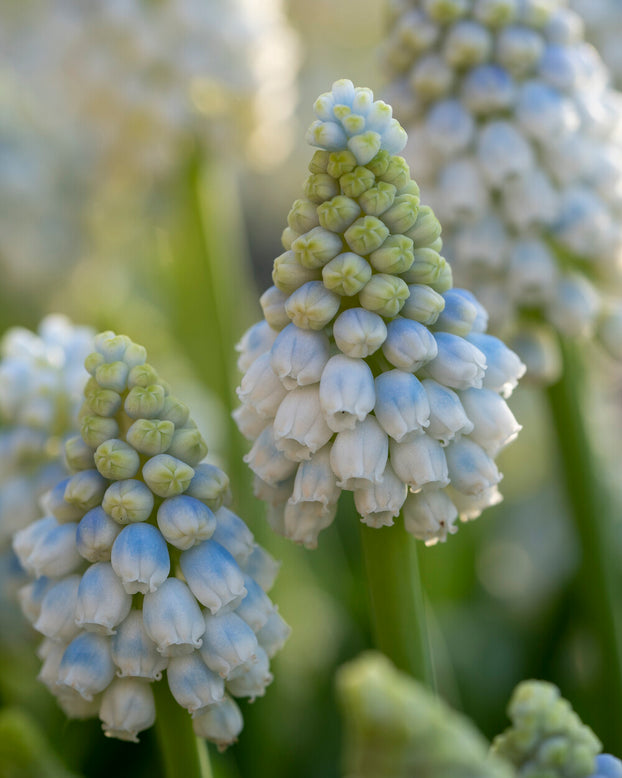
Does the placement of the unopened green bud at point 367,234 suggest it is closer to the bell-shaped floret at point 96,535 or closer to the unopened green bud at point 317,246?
the unopened green bud at point 317,246

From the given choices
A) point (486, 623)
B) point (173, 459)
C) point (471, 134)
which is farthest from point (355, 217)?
point (486, 623)

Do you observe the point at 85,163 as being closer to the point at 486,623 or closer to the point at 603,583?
the point at 486,623

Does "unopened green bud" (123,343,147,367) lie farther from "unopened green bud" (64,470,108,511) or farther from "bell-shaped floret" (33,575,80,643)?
"bell-shaped floret" (33,575,80,643)

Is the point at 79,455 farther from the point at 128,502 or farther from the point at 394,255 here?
the point at 394,255

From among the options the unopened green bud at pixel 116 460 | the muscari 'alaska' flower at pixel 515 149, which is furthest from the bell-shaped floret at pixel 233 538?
the muscari 'alaska' flower at pixel 515 149

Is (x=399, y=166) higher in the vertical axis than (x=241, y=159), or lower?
lower

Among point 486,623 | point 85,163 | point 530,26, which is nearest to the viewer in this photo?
point 530,26
